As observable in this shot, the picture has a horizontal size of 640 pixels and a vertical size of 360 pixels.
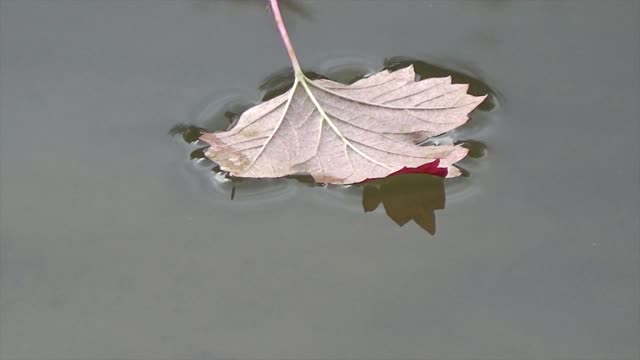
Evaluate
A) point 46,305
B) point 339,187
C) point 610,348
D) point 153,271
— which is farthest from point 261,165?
point 610,348

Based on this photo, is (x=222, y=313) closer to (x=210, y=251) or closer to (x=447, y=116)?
(x=210, y=251)

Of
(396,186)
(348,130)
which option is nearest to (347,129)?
(348,130)

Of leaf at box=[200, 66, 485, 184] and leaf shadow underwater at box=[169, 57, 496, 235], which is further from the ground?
leaf at box=[200, 66, 485, 184]

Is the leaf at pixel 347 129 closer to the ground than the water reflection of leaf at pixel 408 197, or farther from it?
farther from it

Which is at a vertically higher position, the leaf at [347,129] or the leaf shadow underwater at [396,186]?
the leaf at [347,129]

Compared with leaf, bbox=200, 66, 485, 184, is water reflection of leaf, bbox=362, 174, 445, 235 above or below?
below
